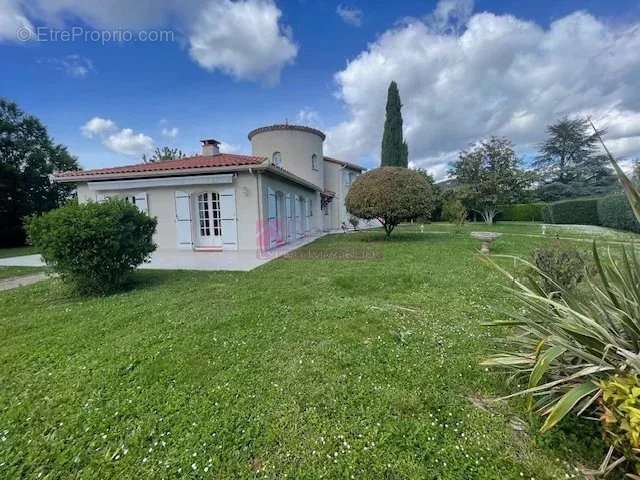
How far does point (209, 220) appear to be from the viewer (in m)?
12.2

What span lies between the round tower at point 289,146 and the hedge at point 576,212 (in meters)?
22.0

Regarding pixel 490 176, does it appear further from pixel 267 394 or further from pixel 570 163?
pixel 267 394

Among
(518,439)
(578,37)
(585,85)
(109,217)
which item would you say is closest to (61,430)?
(518,439)

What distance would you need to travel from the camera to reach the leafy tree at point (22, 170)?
60.3 feet

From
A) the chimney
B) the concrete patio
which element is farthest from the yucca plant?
the chimney

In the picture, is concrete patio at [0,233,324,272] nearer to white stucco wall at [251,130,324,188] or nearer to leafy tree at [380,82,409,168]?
white stucco wall at [251,130,324,188]

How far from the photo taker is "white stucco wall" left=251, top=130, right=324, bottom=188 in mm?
18297

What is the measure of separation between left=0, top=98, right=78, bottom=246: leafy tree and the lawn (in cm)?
1981

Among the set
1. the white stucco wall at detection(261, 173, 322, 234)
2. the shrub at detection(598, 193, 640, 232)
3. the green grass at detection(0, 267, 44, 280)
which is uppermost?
the white stucco wall at detection(261, 173, 322, 234)

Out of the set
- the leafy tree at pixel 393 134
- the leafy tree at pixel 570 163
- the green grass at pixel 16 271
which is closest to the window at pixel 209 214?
the green grass at pixel 16 271

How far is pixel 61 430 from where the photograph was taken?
233cm

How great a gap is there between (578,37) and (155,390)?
562 inches

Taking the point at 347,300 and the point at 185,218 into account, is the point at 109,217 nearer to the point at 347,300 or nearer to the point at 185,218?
the point at 347,300

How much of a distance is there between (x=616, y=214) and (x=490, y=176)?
7.84 m
